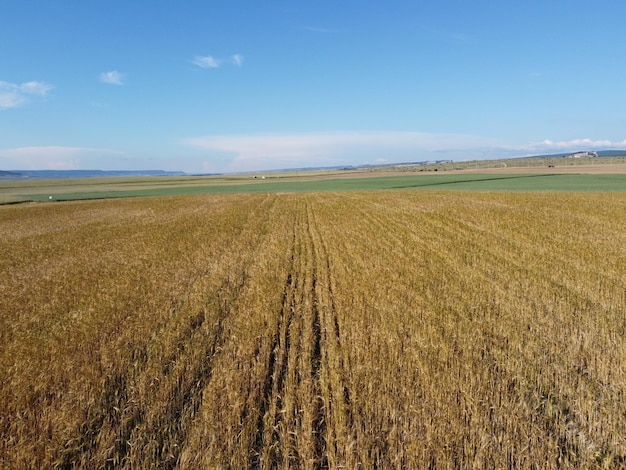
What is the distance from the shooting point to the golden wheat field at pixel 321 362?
4.09 m

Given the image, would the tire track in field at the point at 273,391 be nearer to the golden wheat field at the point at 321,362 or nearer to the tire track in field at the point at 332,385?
the golden wheat field at the point at 321,362

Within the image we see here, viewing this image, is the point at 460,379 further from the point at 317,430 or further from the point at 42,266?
the point at 42,266

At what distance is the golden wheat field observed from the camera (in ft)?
13.4

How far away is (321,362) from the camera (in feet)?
19.3

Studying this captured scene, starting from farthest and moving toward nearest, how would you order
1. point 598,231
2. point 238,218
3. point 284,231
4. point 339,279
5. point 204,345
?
point 238,218, point 284,231, point 598,231, point 339,279, point 204,345

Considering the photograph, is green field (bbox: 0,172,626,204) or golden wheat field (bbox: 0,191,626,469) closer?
golden wheat field (bbox: 0,191,626,469)

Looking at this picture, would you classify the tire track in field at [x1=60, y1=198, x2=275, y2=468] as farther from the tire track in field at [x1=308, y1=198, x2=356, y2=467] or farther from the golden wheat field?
the tire track in field at [x1=308, y1=198, x2=356, y2=467]

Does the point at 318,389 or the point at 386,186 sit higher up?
the point at 386,186

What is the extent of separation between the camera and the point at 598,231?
17141 mm

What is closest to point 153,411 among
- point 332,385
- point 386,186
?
point 332,385

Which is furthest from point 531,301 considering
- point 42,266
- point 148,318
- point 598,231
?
point 42,266

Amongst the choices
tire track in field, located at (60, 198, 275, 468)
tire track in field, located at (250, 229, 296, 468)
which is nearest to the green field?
tire track in field, located at (250, 229, 296, 468)

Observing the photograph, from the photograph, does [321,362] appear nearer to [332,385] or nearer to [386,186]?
[332,385]

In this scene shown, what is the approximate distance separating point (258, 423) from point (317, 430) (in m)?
0.78
